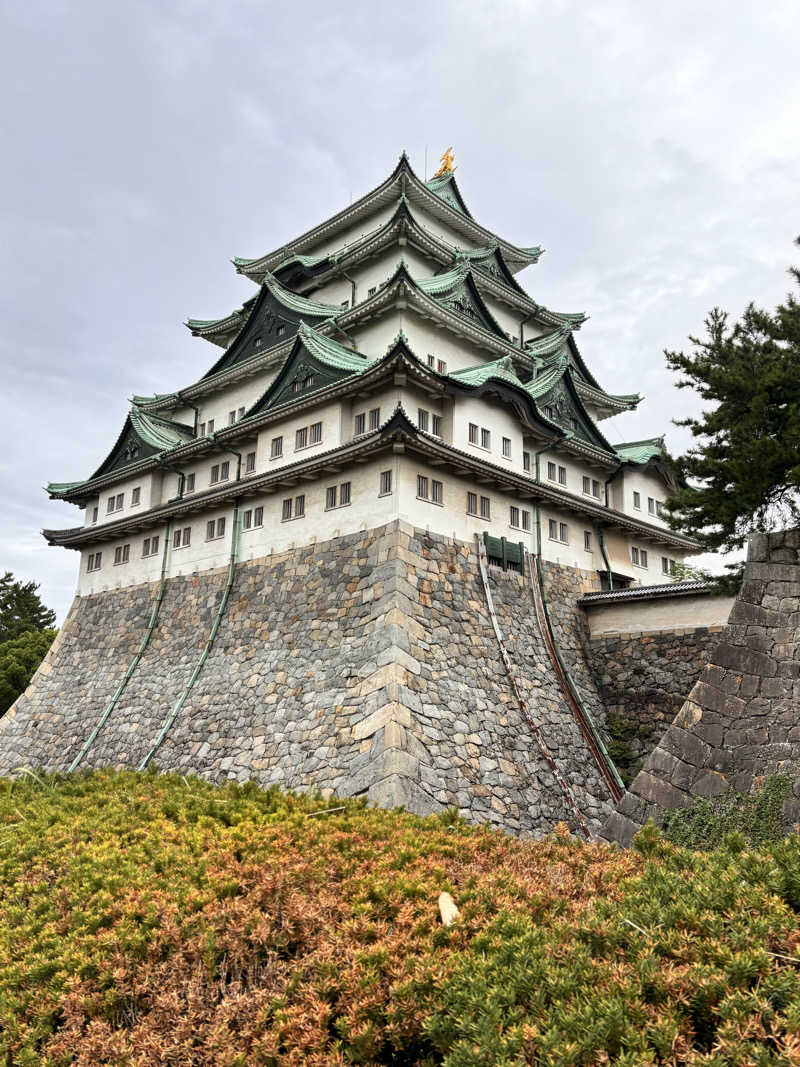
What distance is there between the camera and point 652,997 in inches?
185

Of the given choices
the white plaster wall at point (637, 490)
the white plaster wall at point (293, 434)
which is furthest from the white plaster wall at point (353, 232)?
the white plaster wall at point (637, 490)

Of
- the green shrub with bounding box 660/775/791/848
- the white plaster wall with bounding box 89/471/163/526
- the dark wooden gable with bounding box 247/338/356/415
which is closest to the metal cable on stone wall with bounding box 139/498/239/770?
the dark wooden gable with bounding box 247/338/356/415

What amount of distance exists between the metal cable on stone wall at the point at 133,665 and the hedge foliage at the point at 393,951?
654 inches

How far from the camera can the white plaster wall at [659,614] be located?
22078 mm

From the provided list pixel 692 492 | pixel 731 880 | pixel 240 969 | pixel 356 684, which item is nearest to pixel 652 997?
pixel 731 880

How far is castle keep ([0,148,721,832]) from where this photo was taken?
18344 mm

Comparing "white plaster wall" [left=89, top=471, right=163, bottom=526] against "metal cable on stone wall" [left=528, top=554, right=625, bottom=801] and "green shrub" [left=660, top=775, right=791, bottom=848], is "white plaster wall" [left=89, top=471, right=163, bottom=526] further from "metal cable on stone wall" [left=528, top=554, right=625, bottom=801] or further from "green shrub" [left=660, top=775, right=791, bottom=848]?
"green shrub" [left=660, top=775, right=791, bottom=848]

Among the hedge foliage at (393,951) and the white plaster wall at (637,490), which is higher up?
the white plaster wall at (637,490)

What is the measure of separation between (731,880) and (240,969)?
13.0 ft

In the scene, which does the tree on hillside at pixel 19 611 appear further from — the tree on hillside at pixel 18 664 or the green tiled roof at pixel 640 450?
the green tiled roof at pixel 640 450

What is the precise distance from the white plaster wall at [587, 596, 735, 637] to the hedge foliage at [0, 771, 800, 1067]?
15.0 meters

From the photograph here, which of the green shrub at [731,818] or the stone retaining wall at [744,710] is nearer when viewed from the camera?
the green shrub at [731,818]

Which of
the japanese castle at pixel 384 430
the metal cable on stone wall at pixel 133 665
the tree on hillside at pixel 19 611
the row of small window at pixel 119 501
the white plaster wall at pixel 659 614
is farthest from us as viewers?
the tree on hillside at pixel 19 611

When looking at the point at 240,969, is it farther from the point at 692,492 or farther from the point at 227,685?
the point at 227,685
